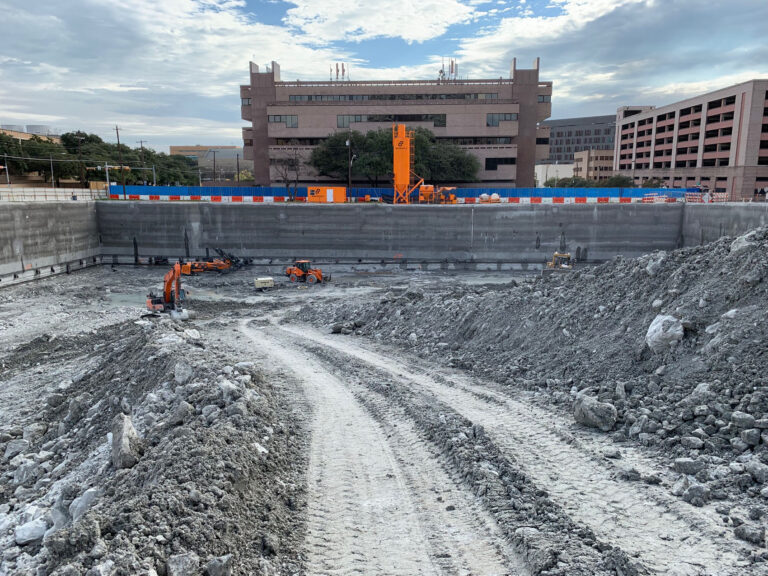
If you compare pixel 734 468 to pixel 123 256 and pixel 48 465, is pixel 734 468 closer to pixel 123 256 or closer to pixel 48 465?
pixel 48 465

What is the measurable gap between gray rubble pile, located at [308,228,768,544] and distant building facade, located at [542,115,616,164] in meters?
144

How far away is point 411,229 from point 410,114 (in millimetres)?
29140

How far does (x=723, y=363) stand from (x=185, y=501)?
8270 millimetres

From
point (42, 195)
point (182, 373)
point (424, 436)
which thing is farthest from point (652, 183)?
point (182, 373)

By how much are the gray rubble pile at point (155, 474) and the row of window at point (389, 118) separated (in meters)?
54.1

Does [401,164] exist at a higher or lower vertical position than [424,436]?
higher

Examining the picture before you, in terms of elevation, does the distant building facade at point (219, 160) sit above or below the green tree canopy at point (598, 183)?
above

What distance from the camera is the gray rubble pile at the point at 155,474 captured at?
525 cm

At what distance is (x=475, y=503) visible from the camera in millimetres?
6684

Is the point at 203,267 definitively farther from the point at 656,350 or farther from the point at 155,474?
the point at 656,350

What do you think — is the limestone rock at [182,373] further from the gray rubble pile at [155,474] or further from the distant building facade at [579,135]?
the distant building facade at [579,135]

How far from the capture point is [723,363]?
8547 mm

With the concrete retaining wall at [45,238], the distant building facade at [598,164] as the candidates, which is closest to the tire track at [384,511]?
the concrete retaining wall at [45,238]

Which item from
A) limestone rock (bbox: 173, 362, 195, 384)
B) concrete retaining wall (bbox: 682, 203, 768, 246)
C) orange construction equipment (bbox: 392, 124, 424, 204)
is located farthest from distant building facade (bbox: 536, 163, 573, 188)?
limestone rock (bbox: 173, 362, 195, 384)
